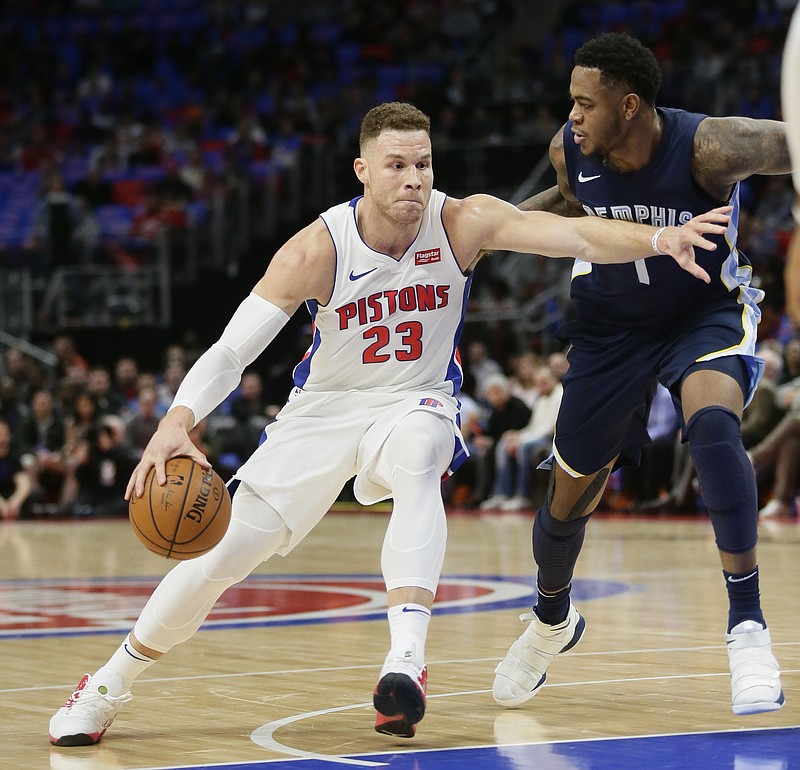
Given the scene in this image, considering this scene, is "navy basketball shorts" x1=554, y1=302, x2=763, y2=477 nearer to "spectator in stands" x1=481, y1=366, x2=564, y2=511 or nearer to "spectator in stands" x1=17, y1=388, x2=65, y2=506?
"spectator in stands" x1=481, y1=366, x2=564, y2=511

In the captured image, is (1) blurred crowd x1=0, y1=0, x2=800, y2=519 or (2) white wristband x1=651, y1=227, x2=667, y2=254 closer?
(2) white wristband x1=651, y1=227, x2=667, y2=254

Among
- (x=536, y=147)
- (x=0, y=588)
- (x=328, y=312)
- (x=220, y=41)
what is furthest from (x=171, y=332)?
(x=328, y=312)

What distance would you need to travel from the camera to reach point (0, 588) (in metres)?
8.35

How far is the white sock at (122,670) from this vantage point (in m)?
4.11

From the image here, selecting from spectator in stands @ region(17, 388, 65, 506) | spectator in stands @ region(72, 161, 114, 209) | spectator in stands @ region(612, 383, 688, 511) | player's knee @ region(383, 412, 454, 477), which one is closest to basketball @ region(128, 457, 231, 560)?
player's knee @ region(383, 412, 454, 477)

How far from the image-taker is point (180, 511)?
3.87 meters

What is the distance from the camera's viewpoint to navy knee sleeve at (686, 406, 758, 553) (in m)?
4.12

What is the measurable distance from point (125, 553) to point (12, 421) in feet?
17.3

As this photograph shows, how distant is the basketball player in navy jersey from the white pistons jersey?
0.52m

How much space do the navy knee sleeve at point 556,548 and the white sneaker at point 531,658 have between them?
135 mm

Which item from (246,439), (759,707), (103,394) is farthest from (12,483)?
(759,707)

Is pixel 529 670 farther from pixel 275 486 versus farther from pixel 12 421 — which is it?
pixel 12 421

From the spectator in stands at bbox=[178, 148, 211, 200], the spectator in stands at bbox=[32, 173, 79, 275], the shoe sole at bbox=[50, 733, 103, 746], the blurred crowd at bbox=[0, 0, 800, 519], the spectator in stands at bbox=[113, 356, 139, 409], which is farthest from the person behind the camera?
the spectator in stands at bbox=[178, 148, 211, 200]

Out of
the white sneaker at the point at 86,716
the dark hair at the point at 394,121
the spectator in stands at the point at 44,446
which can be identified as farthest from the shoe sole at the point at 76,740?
the spectator in stands at the point at 44,446
